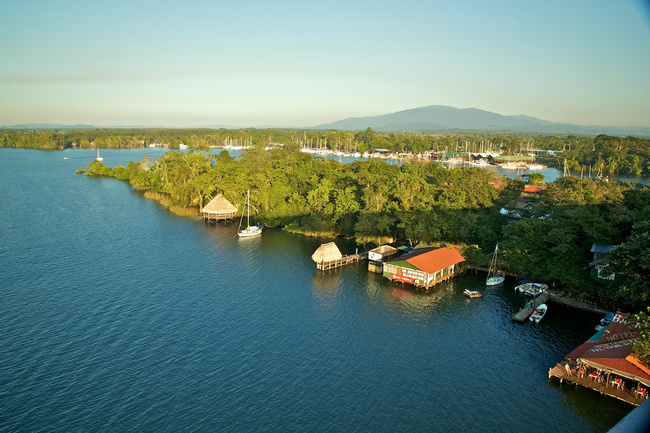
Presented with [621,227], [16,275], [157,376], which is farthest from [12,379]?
[621,227]

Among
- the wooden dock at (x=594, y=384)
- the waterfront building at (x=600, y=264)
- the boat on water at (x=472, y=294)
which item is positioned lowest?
the wooden dock at (x=594, y=384)

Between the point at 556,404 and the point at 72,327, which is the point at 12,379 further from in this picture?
the point at 556,404

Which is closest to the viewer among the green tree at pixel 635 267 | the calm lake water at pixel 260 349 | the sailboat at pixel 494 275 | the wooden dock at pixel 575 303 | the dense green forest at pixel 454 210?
the calm lake water at pixel 260 349

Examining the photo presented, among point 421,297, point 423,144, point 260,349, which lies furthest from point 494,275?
point 423,144

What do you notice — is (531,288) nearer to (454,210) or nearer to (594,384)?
(594,384)

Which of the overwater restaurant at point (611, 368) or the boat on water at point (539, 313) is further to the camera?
the boat on water at point (539, 313)

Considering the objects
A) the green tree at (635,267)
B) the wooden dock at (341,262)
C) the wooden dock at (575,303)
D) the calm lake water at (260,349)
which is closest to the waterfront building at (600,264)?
the wooden dock at (575,303)

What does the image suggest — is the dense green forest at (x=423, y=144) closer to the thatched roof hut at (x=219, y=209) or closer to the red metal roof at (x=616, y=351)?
the thatched roof hut at (x=219, y=209)
